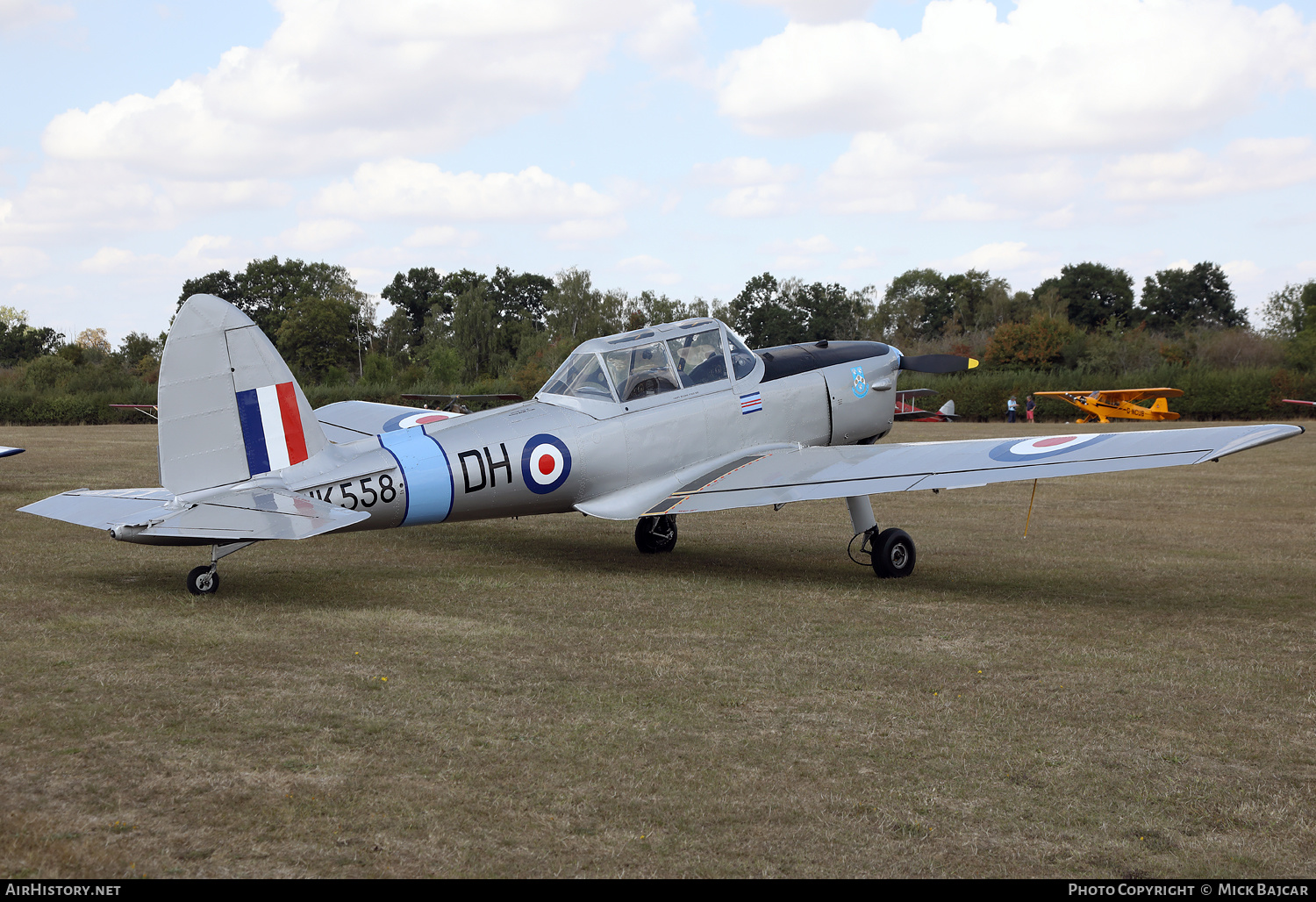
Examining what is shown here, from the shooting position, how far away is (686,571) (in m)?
9.11

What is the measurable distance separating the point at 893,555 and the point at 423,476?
4.08 m

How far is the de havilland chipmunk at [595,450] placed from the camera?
6.97m

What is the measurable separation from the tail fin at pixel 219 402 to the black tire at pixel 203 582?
0.64m

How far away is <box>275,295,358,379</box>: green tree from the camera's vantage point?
72562 mm

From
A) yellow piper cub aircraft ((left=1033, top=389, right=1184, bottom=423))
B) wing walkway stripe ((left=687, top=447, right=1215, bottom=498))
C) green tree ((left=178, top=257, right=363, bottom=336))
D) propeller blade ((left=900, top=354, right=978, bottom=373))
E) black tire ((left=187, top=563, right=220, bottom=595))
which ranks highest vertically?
green tree ((left=178, top=257, right=363, bottom=336))

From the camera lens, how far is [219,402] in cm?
709

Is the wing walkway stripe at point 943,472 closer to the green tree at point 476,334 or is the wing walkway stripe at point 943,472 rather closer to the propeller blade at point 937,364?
the propeller blade at point 937,364

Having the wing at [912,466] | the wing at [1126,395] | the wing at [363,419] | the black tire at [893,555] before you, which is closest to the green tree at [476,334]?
the wing at [1126,395]

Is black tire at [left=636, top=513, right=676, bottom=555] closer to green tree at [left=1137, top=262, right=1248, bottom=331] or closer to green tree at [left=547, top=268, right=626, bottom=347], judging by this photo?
green tree at [left=547, top=268, right=626, bottom=347]

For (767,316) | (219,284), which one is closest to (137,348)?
(219,284)

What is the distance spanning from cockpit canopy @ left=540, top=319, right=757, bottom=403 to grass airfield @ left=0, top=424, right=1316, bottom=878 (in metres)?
1.67

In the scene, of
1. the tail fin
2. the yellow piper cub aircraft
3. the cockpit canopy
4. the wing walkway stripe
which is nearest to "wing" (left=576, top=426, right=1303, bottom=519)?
the wing walkway stripe

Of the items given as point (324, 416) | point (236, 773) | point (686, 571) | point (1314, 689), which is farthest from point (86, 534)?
point (1314, 689)

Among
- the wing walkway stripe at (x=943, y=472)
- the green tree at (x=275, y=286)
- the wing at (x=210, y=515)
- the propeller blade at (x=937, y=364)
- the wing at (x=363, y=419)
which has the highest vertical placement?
the green tree at (x=275, y=286)
